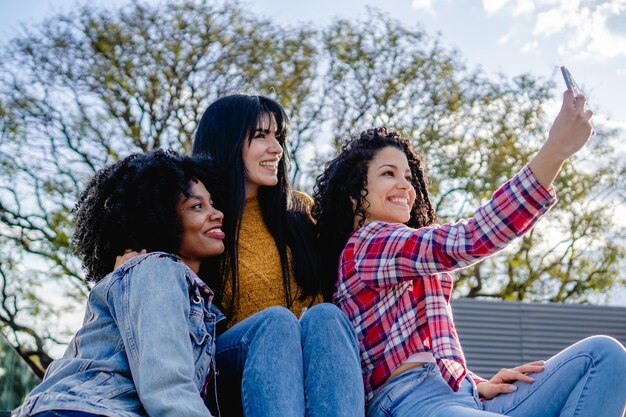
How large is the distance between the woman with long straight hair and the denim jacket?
0.51ft

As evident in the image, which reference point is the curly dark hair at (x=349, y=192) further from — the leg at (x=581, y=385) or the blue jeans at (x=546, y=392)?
the leg at (x=581, y=385)

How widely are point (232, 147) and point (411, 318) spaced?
3.32 ft

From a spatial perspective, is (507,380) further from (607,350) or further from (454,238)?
(454,238)

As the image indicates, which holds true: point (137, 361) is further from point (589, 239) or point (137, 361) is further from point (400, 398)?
point (589, 239)

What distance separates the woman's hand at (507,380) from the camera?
8.43ft

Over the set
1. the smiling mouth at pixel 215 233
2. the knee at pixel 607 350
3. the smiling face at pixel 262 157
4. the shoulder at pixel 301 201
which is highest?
the smiling face at pixel 262 157

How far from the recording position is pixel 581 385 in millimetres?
2389

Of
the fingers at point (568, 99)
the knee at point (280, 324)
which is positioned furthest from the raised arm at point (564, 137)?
the knee at point (280, 324)

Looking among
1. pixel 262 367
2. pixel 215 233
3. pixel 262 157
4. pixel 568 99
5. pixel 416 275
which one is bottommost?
pixel 262 367

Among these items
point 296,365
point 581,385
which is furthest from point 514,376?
point 296,365

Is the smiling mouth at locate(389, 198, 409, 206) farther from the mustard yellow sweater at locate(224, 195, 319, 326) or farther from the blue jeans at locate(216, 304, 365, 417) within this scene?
the blue jeans at locate(216, 304, 365, 417)

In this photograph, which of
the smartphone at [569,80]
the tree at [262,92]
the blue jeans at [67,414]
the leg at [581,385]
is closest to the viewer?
the blue jeans at [67,414]

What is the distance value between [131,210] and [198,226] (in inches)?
8.8

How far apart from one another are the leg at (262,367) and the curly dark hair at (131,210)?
382mm
